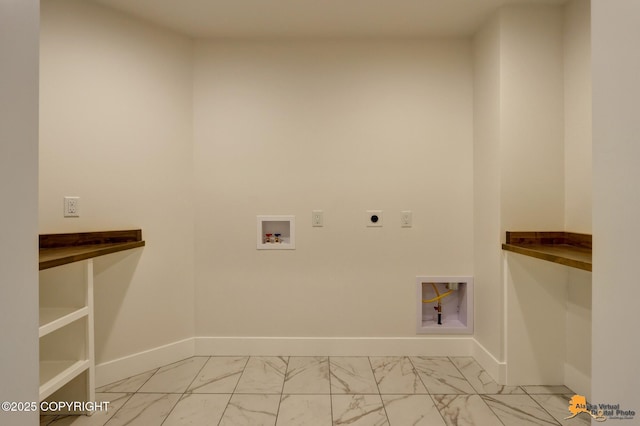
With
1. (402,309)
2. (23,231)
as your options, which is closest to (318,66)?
(402,309)

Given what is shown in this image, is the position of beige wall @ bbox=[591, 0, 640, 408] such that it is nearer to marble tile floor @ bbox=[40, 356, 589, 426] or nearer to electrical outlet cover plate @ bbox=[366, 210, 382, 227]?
marble tile floor @ bbox=[40, 356, 589, 426]

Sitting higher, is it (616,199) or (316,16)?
(316,16)

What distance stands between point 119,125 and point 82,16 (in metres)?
0.66

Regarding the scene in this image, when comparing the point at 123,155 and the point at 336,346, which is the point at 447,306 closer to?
the point at 336,346

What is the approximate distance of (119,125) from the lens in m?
2.12

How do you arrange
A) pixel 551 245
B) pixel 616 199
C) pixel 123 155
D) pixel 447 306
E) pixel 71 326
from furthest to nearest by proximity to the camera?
pixel 447 306
pixel 123 155
pixel 551 245
pixel 71 326
pixel 616 199

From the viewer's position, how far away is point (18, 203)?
663 millimetres

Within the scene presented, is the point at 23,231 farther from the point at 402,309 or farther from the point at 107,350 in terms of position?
the point at 402,309

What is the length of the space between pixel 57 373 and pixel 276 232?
4.84 feet

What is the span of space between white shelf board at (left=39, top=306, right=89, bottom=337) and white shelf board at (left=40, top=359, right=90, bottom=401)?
0.75 feet

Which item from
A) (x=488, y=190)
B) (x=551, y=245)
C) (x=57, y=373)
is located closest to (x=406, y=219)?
(x=488, y=190)

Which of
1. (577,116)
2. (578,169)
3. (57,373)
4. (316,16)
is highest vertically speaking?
(316,16)

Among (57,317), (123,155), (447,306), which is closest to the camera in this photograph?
(57,317)

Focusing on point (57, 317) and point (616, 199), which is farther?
point (57, 317)
